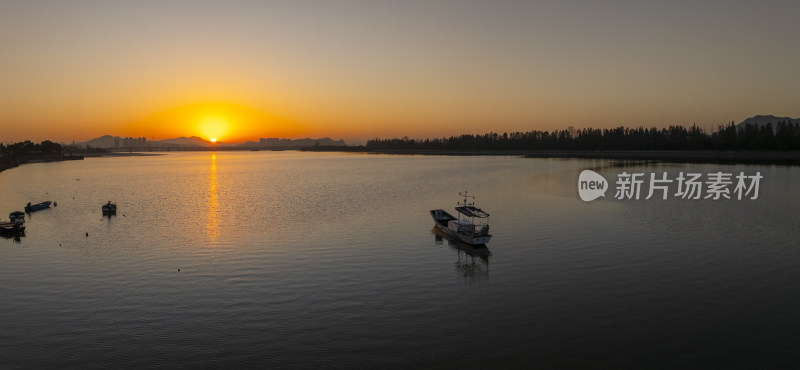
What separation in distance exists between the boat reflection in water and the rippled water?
0.28 metres

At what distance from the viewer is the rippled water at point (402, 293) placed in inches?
920

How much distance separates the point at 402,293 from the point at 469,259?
37.9 feet

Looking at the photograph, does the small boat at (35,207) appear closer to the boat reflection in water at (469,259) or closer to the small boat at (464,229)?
the small boat at (464,229)

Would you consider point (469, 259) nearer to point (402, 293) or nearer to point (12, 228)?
point (402, 293)

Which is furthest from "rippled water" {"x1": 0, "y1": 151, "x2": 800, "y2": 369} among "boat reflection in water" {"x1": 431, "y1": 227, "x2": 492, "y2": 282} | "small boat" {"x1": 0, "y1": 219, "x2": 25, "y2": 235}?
"small boat" {"x1": 0, "y1": 219, "x2": 25, "y2": 235}

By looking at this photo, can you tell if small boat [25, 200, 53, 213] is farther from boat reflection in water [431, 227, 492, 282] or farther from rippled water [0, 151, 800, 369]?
boat reflection in water [431, 227, 492, 282]

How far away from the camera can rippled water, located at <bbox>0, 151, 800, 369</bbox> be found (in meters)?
23.4

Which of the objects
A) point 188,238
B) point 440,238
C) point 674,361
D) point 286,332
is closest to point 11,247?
point 188,238

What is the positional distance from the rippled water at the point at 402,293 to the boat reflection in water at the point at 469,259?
10.9 inches

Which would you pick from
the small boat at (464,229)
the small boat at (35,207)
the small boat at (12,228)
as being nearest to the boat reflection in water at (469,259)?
the small boat at (464,229)

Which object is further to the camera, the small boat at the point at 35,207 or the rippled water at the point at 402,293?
the small boat at the point at 35,207

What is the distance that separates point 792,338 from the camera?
24.3 metres

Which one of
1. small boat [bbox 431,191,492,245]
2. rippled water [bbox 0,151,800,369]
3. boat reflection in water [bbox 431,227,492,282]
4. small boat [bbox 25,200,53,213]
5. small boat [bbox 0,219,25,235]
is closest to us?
rippled water [bbox 0,151,800,369]

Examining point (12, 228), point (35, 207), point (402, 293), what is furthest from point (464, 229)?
point (35, 207)
